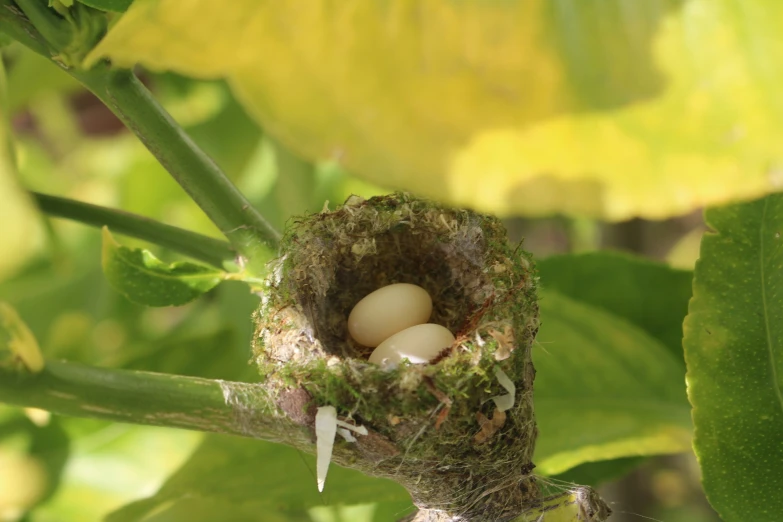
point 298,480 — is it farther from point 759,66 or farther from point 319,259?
point 759,66

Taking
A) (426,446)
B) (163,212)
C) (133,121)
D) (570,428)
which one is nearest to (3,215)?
(133,121)

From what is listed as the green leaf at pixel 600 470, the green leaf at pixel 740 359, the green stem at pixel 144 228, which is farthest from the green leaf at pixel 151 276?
the green leaf at pixel 600 470

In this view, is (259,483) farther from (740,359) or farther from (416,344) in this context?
(740,359)

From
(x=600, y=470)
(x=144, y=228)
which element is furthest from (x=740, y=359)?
(x=144, y=228)

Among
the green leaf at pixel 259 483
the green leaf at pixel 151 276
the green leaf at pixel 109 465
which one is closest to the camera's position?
the green leaf at pixel 151 276

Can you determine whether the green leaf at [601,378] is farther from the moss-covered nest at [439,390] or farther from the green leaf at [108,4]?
the green leaf at [108,4]

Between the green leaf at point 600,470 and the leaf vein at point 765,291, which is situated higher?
the leaf vein at point 765,291

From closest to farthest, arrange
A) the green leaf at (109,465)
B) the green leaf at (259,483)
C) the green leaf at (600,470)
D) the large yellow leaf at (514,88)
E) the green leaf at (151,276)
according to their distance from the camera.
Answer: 1. the large yellow leaf at (514,88)
2. the green leaf at (151,276)
3. the green leaf at (259,483)
4. the green leaf at (600,470)
5. the green leaf at (109,465)

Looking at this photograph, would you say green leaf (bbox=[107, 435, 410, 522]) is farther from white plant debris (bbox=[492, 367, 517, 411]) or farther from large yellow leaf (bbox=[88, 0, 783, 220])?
large yellow leaf (bbox=[88, 0, 783, 220])
